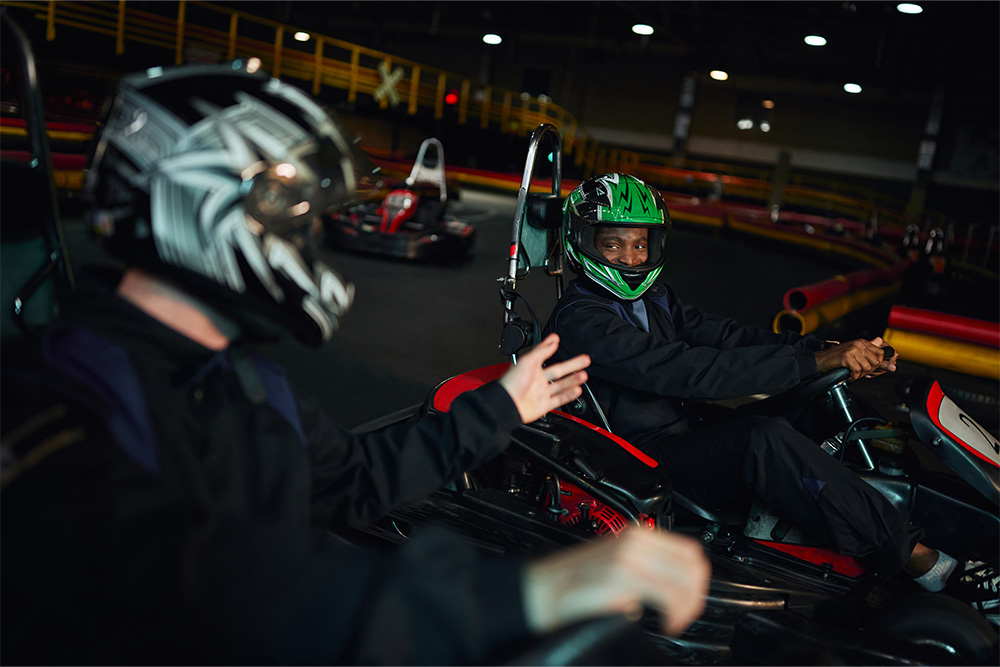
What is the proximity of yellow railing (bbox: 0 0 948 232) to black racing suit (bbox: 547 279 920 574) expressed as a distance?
713cm

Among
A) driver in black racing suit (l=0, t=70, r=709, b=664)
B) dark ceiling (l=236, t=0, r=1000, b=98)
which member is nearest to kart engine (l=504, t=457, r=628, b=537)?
driver in black racing suit (l=0, t=70, r=709, b=664)

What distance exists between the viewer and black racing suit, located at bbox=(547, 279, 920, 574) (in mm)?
1746

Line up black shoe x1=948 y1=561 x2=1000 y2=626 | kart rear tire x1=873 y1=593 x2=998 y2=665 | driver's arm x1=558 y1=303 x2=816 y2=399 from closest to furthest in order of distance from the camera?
kart rear tire x1=873 y1=593 x2=998 y2=665 → black shoe x1=948 y1=561 x2=1000 y2=626 → driver's arm x1=558 y1=303 x2=816 y2=399

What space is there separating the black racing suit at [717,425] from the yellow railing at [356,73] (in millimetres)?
7127

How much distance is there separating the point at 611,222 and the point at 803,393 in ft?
2.18

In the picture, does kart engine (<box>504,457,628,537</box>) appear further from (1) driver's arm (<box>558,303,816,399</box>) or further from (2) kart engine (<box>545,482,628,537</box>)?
(1) driver's arm (<box>558,303,816,399</box>)

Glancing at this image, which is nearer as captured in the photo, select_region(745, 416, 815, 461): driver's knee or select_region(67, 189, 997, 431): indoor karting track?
select_region(745, 416, 815, 461): driver's knee

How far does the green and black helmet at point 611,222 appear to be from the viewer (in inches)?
84.1

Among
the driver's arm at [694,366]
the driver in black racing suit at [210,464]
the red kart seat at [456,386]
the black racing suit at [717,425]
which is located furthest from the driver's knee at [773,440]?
the driver in black racing suit at [210,464]

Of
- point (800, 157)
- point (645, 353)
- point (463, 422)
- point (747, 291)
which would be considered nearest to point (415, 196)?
point (747, 291)

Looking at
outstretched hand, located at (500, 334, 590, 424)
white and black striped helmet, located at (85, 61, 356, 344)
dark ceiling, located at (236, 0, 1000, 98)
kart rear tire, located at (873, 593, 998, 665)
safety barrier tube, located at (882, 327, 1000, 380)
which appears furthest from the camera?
dark ceiling, located at (236, 0, 1000, 98)

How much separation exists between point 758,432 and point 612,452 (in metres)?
0.33

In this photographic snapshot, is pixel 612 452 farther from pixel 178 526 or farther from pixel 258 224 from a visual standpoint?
pixel 178 526

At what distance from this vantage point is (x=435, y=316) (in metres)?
5.28
